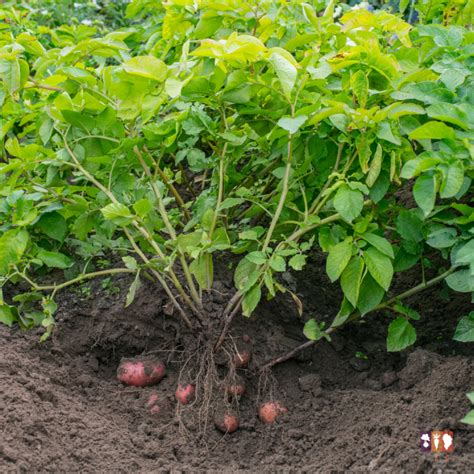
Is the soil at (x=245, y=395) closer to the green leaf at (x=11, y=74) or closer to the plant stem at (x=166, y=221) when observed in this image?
the plant stem at (x=166, y=221)

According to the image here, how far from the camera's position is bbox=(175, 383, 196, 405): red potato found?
102 inches

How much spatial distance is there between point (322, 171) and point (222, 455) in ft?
3.17

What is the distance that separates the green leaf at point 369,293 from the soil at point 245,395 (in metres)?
0.28

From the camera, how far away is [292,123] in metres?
2.16

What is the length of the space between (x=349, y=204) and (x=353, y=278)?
9.9 inches

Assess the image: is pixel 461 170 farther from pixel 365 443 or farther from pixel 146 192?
pixel 146 192

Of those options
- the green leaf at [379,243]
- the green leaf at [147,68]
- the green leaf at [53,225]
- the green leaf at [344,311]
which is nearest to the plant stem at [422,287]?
the green leaf at [344,311]

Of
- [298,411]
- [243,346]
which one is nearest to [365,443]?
[298,411]

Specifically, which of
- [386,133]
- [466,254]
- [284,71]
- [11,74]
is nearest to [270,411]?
[466,254]

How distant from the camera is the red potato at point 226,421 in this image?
2490mm

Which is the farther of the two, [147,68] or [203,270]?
[203,270]

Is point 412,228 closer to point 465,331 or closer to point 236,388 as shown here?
point 465,331

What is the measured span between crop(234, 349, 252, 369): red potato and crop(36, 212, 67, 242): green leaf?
769 millimetres

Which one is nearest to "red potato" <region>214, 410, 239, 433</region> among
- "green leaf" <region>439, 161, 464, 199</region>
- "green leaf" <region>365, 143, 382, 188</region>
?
"green leaf" <region>365, 143, 382, 188</region>
